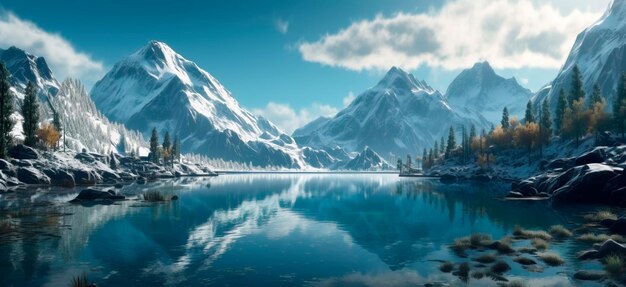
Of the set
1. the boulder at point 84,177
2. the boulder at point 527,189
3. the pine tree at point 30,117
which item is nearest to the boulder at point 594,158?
the boulder at point 527,189

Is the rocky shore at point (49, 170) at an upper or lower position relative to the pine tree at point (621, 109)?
lower

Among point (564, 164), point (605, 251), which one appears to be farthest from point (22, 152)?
point (564, 164)

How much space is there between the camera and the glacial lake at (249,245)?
1152 inches

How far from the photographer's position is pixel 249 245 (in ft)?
137

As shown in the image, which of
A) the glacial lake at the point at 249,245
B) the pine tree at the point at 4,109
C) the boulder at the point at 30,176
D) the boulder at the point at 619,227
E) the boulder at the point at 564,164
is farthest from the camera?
the boulder at the point at 30,176

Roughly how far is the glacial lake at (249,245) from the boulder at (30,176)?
46.6 metres

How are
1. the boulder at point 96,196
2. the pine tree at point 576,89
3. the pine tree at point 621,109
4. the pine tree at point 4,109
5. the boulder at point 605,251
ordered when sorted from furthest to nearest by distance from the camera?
the pine tree at point 576,89 → the pine tree at point 621,109 → the pine tree at point 4,109 → the boulder at point 96,196 → the boulder at point 605,251

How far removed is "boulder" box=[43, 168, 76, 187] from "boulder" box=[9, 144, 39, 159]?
19.4 ft

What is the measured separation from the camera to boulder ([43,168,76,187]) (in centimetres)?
12245

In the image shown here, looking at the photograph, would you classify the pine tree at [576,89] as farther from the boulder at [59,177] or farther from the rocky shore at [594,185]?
the boulder at [59,177]

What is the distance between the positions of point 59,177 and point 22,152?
39.5 ft

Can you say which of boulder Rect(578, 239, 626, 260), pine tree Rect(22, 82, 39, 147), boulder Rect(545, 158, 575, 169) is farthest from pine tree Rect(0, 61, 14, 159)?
boulder Rect(545, 158, 575, 169)

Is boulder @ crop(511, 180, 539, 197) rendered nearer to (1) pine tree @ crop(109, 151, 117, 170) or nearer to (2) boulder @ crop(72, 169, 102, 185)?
(2) boulder @ crop(72, 169, 102, 185)

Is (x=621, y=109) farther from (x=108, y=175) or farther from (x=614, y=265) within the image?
(x=108, y=175)
